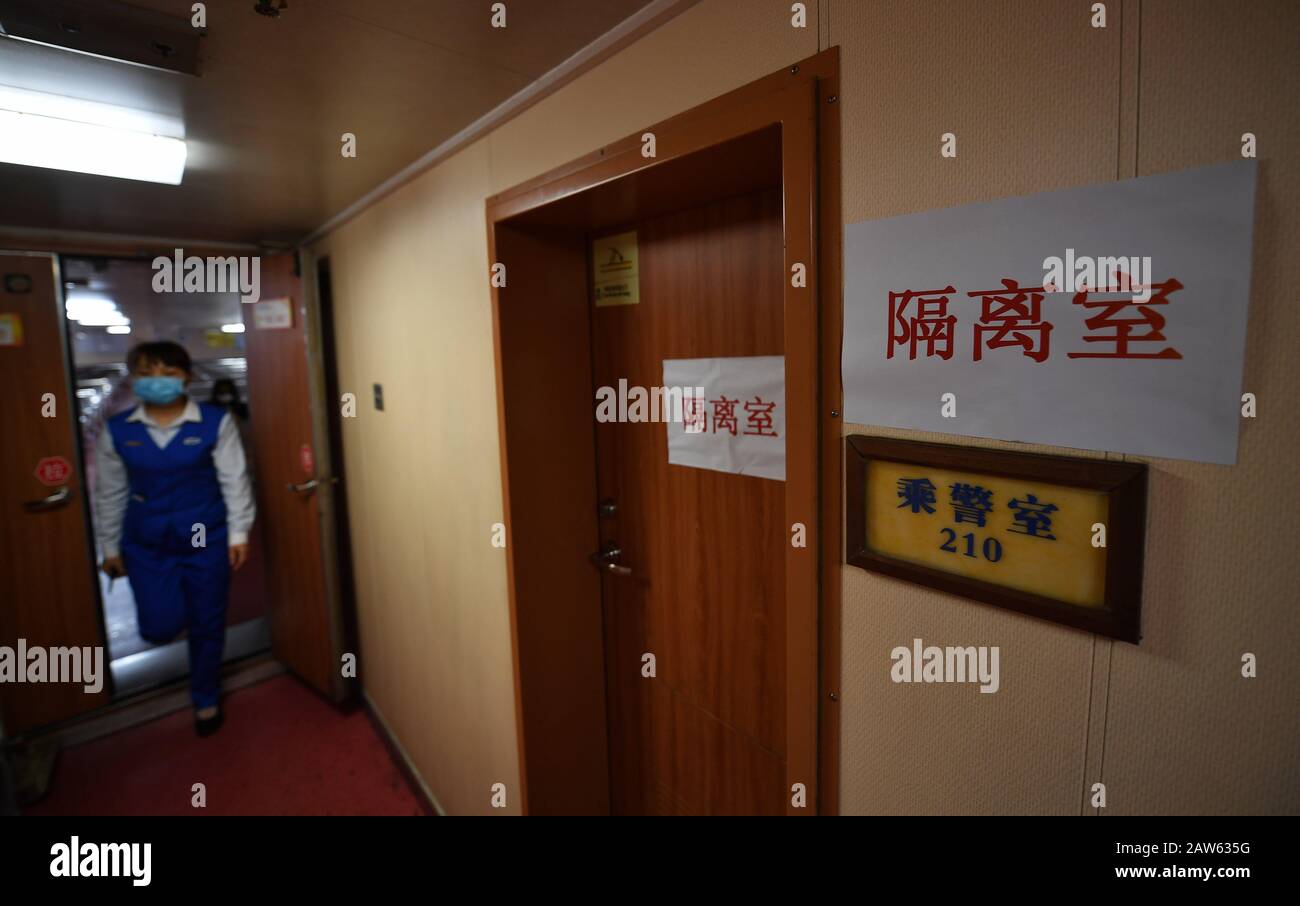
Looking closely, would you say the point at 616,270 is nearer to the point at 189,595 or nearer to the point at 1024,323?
the point at 1024,323

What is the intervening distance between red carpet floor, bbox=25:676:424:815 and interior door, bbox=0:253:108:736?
0.43m

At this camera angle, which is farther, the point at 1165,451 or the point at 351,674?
the point at 351,674

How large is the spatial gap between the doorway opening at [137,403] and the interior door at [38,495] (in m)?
0.06

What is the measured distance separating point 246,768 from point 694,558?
2.45 metres

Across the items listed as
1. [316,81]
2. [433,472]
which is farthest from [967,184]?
[433,472]

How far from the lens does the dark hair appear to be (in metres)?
2.77

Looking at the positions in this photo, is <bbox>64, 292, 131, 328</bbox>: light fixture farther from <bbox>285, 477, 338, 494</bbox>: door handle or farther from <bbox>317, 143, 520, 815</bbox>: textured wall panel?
<bbox>317, 143, 520, 815</bbox>: textured wall panel

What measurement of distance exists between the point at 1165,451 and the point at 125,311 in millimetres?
7131

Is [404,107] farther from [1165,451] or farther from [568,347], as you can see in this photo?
[1165,451]

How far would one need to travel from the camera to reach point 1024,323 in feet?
2.46

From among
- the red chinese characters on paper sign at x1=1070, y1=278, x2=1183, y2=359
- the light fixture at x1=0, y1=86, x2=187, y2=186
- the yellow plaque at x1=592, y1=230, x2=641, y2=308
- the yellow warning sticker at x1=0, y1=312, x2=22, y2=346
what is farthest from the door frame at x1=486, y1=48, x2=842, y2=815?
the yellow warning sticker at x1=0, y1=312, x2=22, y2=346

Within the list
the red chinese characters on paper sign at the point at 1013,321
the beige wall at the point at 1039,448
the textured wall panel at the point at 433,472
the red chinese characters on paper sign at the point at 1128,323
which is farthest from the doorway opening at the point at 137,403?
the red chinese characters on paper sign at the point at 1128,323

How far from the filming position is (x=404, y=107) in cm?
147
